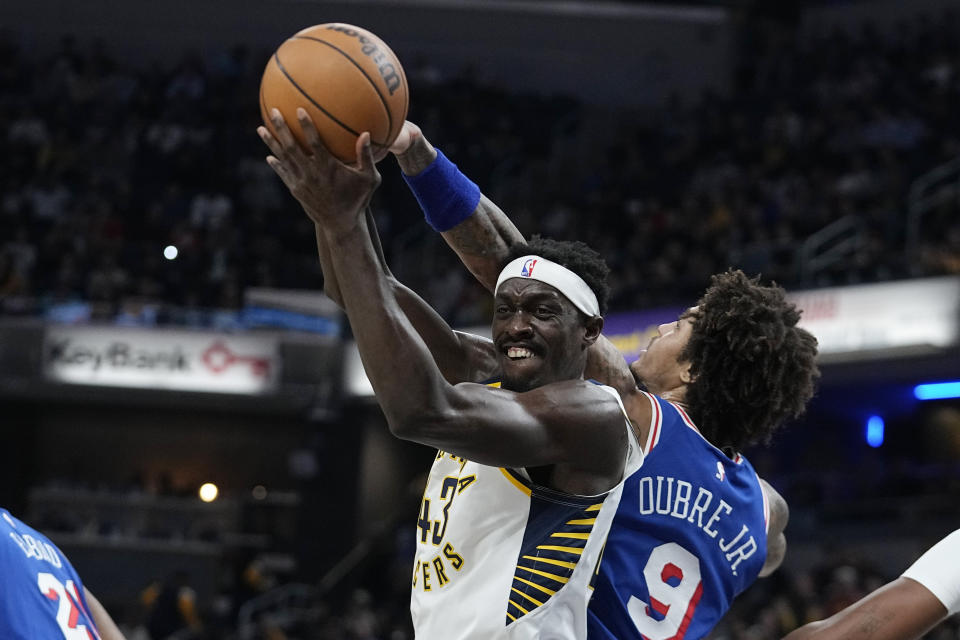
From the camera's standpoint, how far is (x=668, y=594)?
3785 millimetres

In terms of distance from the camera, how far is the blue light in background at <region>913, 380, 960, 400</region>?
17.0m

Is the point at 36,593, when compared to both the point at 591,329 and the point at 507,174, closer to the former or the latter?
the point at 591,329

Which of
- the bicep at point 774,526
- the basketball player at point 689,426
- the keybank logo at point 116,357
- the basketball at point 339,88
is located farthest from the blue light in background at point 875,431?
the basketball at point 339,88

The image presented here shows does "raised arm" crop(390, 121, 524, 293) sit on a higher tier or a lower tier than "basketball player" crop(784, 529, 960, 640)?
higher

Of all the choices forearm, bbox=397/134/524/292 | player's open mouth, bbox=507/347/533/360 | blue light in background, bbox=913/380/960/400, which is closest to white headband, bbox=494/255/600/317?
player's open mouth, bbox=507/347/533/360

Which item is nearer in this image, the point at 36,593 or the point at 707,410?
the point at 36,593

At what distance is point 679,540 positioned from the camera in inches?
150

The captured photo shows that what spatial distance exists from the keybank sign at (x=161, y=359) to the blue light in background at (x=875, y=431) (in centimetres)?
789

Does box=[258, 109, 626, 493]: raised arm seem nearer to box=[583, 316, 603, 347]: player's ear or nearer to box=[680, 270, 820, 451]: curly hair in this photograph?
box=[583, 316, 603, 347]: player's ear

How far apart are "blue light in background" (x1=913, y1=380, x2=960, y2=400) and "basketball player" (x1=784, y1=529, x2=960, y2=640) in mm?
13526

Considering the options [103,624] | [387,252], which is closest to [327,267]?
[103,624]

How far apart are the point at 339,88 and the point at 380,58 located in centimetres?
17

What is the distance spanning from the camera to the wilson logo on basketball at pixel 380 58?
3.23m

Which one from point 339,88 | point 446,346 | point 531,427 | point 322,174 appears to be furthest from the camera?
point 446,346
